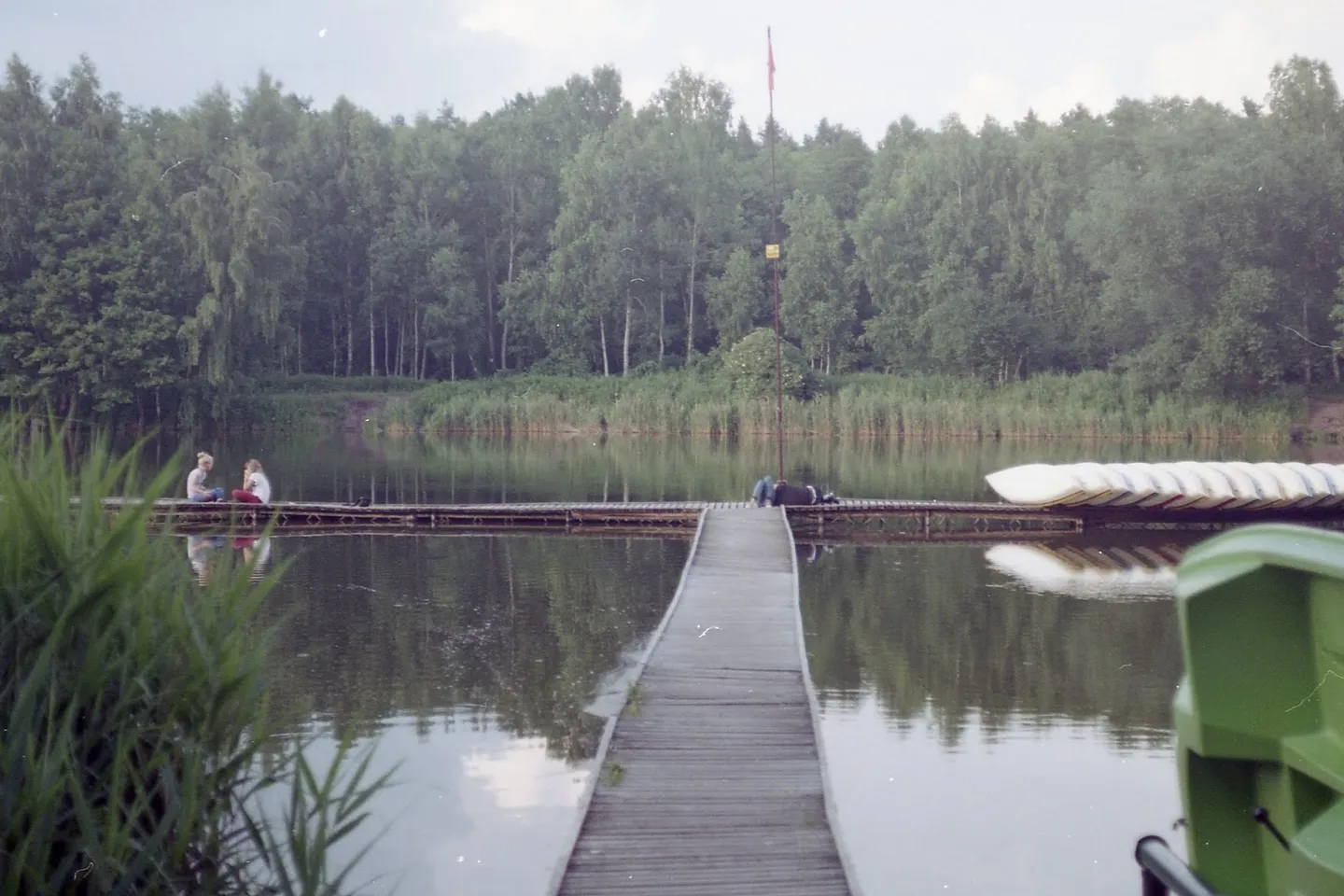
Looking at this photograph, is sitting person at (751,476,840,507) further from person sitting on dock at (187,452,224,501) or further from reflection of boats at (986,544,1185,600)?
person sitting on dock at (187,452,224,501)

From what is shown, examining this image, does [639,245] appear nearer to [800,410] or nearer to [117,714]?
[800,410]

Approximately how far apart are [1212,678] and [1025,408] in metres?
41.3

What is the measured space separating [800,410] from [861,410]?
2.15 m

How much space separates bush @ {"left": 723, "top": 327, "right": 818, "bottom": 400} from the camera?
47.1 m

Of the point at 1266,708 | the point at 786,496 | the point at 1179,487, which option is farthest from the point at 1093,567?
the point at 1266,708

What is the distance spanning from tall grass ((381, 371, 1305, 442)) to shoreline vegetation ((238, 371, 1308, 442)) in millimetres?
44

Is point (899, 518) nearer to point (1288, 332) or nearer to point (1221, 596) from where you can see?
point (1221, 596)

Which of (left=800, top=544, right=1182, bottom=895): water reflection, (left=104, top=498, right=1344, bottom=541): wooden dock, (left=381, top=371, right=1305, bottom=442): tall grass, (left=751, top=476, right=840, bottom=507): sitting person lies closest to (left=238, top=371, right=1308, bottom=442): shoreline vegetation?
(left=381, top=371, right=1305, bottom=442): tall grass

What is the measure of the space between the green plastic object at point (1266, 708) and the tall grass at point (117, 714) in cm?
270

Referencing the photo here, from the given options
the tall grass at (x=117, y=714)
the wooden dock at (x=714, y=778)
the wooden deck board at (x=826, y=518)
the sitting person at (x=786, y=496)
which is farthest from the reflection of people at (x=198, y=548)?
the tall grass at (x=117, y=714)

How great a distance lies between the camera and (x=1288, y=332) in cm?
4262

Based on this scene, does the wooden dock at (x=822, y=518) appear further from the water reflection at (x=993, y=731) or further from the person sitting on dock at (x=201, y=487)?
the water reflection at (x=993, y=731)

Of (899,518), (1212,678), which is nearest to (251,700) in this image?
(1212,678)

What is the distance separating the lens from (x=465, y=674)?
11.4 m
